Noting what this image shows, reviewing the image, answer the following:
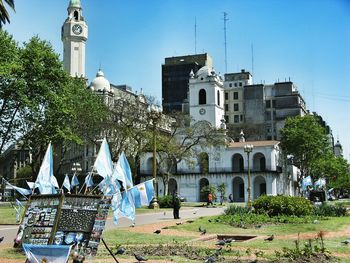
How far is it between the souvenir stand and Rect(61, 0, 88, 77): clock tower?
83.2m

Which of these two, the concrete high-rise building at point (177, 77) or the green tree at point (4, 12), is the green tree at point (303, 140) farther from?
the green tree at point (4, 12)

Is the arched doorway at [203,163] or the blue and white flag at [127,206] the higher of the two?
the arched doorway at [203,163]

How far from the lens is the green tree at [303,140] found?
69.8 m

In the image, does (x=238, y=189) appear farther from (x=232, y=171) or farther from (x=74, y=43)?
(x=74, y=43)

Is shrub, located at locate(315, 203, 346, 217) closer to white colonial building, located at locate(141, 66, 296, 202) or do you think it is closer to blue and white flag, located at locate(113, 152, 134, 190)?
blue and white flag, located at locate(113, 152, 134, 190)

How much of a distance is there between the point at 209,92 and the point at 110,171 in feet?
212

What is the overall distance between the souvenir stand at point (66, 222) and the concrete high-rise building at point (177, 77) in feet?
327

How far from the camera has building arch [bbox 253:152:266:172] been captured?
66.6m

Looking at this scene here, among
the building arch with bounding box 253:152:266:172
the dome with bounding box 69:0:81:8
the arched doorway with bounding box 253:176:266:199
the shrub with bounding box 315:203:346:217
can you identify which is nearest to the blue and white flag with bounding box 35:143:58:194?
the shrub with bounding box 315:203:346:217

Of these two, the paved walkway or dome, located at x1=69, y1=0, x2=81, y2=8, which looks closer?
the paved walkway

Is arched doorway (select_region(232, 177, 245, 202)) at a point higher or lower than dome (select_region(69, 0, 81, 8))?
lower

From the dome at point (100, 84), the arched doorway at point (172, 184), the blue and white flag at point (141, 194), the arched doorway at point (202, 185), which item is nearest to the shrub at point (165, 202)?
the arched doorway at point (202, 185)

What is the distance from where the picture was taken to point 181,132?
194ft

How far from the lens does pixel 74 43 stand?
92.4 m
